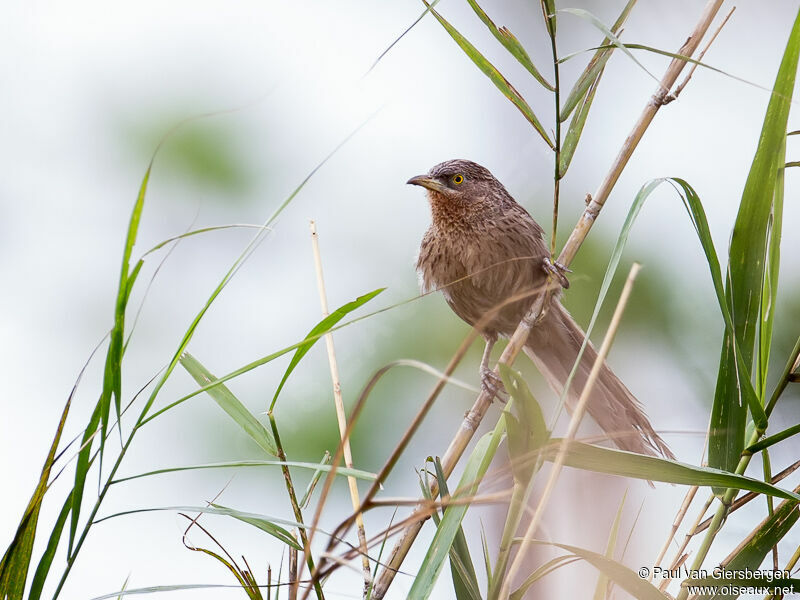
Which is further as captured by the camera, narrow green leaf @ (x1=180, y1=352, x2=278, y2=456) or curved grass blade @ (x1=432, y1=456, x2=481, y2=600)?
narrow green leaf @ (x1=180, y1=352, x2=278, y2=456)

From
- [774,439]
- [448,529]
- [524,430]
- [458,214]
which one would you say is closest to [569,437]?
[524,430]

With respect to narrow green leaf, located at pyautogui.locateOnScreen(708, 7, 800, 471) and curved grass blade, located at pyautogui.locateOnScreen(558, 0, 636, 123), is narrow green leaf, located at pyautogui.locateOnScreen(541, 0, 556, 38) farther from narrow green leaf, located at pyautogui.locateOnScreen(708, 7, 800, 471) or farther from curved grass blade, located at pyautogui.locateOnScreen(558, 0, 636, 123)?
narrow green leaf, located at pyautogui.locateOnScreen(708, 7, 800, 471)

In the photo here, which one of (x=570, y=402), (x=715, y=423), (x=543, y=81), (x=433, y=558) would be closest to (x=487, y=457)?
(x=433, y=558)

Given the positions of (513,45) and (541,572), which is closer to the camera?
(541,572)

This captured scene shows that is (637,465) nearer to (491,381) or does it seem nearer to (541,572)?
(541,572)

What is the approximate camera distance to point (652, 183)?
1.30 metres

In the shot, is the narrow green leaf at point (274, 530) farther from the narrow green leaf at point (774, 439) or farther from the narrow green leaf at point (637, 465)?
the narrow green leaf at point (774, 439)

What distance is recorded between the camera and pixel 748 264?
1.33 m

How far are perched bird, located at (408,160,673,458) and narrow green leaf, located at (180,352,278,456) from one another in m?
1.33

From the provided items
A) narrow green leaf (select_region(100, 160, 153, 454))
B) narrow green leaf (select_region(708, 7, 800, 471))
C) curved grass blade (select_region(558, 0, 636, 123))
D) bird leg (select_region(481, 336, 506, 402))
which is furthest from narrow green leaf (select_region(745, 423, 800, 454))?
bird leg (select_region(481, 336, 506, 402))

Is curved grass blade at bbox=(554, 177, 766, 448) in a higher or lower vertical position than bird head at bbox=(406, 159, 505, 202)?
lower

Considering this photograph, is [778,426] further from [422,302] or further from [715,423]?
[422,302]

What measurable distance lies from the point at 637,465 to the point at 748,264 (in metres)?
0.42

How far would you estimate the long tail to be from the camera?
1956 millimetres
